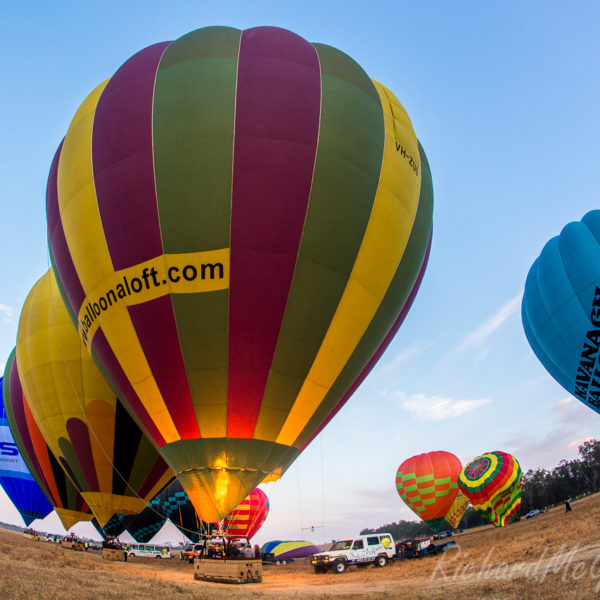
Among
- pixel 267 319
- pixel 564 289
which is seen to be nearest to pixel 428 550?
pixel 564 289

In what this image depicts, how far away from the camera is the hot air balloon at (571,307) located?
15406mm

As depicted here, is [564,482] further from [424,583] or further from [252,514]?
[424,583]

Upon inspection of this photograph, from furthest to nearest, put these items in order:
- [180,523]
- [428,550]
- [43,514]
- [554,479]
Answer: [554,479] < [43,514] < [180,523] < [428,550]

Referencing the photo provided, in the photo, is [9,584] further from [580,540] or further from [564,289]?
[564,289]

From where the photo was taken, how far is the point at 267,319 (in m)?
8.98

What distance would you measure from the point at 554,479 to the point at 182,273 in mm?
83373

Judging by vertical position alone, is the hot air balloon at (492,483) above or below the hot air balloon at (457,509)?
above

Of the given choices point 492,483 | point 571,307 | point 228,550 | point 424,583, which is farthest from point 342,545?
point 492,483

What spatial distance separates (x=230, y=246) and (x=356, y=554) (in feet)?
38.7

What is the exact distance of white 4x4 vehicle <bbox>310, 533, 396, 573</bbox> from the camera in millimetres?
15383

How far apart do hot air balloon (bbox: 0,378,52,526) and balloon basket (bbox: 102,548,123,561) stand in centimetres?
1403
